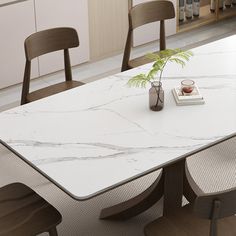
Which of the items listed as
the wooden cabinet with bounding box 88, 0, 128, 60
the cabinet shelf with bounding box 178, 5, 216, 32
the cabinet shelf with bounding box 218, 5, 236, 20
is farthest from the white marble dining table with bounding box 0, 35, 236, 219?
the cabinet shelf with bounding box 218, 5, 236, 20

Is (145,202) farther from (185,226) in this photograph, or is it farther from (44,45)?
(44,45)

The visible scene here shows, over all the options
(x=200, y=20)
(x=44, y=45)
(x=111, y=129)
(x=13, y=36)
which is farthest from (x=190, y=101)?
(x=200, y=20)

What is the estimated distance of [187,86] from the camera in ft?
10.8

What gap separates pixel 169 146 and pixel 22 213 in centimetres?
71

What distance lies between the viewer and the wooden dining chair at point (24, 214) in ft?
9.50

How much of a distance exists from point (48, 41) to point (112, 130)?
1.10 m

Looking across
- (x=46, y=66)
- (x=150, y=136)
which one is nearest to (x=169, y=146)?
(x=150, y=136)

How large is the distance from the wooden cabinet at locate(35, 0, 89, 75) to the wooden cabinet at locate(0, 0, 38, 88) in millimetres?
90

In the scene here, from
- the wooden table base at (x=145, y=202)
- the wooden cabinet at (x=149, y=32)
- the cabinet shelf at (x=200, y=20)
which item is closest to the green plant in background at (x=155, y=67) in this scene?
the wooden table base at (x=145, y=202)

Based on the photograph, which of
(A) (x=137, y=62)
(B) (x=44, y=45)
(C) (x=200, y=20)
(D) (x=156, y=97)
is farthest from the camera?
(C) (x=200, y=20)

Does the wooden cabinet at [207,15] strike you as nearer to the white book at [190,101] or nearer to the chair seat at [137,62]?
the chair seat at [137,62]

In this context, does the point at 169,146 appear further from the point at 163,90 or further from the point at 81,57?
the point at 81,57

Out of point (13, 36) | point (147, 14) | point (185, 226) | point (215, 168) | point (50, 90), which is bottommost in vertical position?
point (215, 168)

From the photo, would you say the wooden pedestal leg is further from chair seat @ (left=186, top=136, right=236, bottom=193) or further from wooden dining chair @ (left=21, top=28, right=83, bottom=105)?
wooden dining chair @ (left=21, top=28, right=83, bottom=105)
